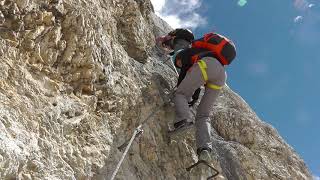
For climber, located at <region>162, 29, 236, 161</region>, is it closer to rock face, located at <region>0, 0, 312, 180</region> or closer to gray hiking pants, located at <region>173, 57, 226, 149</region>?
gray hiking pants, located at <region>173, 57, 226, 149</region>

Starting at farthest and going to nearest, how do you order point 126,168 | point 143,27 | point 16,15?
1. point 143,27
2. point 126,168
3. point 16,15

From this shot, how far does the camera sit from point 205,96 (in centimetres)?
736

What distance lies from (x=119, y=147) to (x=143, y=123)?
2.80ft

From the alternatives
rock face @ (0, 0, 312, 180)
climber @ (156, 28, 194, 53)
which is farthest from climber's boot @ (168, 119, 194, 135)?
climber @ (156, 28, 194, 53)

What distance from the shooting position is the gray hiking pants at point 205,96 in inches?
271

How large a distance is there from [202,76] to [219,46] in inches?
25.0

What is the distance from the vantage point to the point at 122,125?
19.7 ft

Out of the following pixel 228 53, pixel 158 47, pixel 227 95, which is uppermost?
pixel 227 95

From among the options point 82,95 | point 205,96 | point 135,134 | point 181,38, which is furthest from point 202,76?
point 82,95

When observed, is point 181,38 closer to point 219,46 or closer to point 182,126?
point 219,46

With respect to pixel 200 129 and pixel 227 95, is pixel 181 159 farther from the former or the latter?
pixel 227 95

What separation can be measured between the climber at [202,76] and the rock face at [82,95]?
0.41 meters

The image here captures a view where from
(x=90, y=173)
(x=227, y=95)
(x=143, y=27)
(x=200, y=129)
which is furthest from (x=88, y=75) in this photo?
Result: (x=227, y=95)

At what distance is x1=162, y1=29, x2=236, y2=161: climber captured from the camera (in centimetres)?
687
